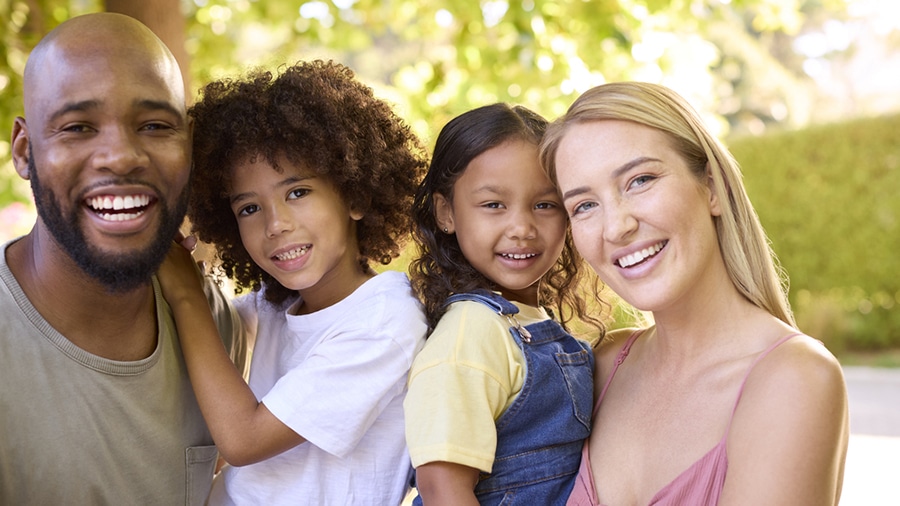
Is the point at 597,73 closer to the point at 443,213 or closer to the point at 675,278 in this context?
the point at 443,213

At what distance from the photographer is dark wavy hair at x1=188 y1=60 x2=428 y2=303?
2779mm

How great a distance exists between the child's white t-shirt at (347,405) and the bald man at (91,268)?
362mm

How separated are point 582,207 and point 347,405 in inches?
33.7

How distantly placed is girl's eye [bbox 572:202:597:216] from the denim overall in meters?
0.36

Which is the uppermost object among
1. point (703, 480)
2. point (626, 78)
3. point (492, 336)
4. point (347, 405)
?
point (626, 78)

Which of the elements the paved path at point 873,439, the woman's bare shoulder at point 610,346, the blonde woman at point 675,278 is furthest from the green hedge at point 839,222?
the blonde woman at point 675,278

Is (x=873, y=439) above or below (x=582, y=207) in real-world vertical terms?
below

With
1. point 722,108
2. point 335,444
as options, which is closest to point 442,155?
point 335,444

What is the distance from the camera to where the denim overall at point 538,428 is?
8.02 feet

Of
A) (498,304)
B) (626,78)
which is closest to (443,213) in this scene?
(498,304)

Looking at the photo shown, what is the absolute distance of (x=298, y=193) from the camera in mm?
2791

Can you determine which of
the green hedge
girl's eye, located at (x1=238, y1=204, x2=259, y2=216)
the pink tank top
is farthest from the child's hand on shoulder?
the green hedge

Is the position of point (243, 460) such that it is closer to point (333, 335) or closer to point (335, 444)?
point (335, 444)

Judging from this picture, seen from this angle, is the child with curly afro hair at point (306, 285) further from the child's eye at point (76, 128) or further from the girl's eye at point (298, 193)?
the child's eye at point (76, 128)
